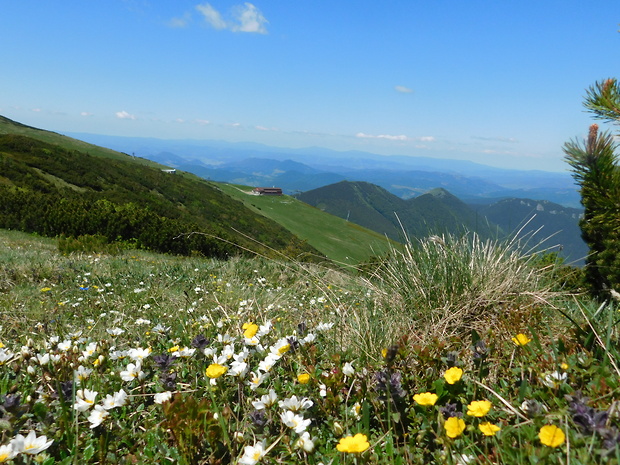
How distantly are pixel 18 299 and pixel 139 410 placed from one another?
414cm

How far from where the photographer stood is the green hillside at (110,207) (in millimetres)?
20000

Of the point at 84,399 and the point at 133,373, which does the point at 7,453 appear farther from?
the point at 133,373

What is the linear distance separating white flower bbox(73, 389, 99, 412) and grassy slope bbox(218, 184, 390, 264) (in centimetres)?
5470

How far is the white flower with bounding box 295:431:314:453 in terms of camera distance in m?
1.65

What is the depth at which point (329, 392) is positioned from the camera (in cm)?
217

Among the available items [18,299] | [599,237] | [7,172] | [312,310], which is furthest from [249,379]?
[7,172]

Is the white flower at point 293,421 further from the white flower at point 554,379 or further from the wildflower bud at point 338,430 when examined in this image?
the white flower at point 554,379

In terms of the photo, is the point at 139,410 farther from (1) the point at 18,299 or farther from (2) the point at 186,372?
(1) the point at 18,299

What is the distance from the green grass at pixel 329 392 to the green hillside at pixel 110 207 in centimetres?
176

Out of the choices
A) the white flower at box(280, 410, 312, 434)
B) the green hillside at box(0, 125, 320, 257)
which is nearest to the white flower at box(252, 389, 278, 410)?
the white flower at box(280, 410, 312, 434)

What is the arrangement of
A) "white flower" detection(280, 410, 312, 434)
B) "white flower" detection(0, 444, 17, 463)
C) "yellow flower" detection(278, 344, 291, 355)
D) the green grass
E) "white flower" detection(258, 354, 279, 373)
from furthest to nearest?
"yellow flower" detection(278, 344, 291, 355), "white flower" detection(258, 354, 279, 373), "white flower" detection(280, 410, 312, 434), the green grass, "white flower" detection(0, 444, 17, 463)

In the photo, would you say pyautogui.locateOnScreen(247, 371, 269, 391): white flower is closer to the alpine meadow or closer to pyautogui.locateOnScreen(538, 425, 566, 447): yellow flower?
the alpine meadow

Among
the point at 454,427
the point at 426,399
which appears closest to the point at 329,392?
the point at 426,399

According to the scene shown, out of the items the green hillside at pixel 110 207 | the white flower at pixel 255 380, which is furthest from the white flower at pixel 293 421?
the green hillside at pixel 110 207
